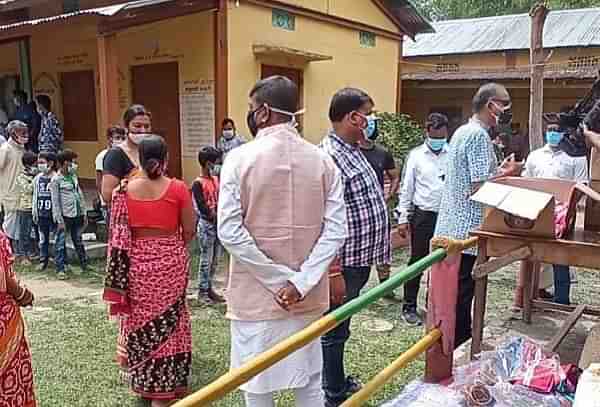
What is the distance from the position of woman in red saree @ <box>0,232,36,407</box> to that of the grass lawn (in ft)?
3.41

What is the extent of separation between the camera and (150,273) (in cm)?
330

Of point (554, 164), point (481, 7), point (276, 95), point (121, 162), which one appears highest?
point (481, 7)

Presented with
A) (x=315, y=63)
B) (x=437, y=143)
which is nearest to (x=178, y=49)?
(x=315, y=63)

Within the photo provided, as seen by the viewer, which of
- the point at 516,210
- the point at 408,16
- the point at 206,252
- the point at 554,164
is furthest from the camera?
the point at 408,16

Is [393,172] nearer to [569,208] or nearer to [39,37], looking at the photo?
[569,208]

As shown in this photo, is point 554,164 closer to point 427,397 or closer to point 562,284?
point 562,284

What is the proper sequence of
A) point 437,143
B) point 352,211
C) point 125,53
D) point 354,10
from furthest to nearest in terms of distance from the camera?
point 354,10
point 125,53
point 437,143
point 352,211

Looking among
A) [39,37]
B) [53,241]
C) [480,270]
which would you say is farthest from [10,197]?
[480,270]

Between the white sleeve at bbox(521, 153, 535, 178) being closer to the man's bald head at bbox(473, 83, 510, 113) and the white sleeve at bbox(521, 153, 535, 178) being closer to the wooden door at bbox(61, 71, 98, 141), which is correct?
the man's bald head at bbox(473, 83, 510, 113)

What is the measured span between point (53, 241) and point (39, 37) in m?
5.41

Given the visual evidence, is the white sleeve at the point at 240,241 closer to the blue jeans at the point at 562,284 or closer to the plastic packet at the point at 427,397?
the plastic packet at the point at 427,397

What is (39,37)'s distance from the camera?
10.8 meters

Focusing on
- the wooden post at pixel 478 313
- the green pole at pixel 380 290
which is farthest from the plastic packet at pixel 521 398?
the green pole at pixel 380 290

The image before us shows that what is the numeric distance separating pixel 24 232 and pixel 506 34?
1637cm
